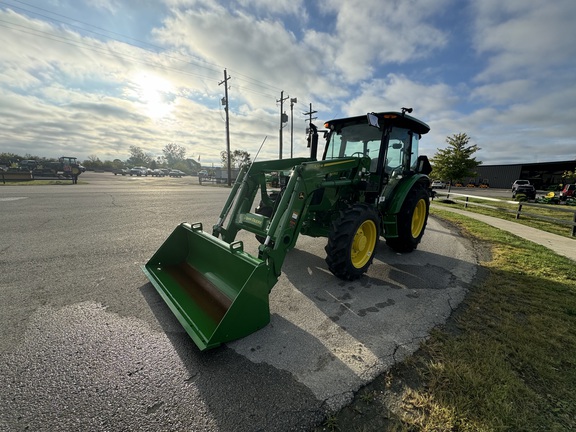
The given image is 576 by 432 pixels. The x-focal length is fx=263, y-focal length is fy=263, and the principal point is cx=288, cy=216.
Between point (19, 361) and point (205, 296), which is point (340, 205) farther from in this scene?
point (19, 361)

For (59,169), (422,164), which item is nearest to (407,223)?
(422,164)

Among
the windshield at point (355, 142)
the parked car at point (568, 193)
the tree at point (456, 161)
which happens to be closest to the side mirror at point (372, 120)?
the windshield at point (355, 142)

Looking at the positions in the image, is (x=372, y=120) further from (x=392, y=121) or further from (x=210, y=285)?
(x=210, y=285)

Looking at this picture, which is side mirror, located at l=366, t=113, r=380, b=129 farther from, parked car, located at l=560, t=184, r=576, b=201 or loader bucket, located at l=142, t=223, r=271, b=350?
parked car, located at l=560, t=184, r=576, b=201

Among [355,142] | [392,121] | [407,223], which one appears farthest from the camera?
[407,223]

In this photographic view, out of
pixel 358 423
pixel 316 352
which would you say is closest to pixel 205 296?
pixel 316 352

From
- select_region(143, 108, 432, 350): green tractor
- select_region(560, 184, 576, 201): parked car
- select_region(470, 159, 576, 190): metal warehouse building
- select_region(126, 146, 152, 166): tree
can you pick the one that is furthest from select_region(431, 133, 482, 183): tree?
select_region(126, 146, 152, 166): tree

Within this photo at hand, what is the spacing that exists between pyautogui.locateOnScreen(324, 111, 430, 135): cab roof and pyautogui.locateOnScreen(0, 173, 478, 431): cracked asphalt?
2.64 metres

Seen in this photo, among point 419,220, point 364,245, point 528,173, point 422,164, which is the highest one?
point 528,173

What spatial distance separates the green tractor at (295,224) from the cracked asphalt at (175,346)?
0.27m

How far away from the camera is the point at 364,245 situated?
4250 millimetres

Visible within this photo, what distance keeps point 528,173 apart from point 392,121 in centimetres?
5440

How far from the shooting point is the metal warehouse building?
39938 millimetres

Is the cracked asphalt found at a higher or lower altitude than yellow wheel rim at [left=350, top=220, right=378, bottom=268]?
lower
